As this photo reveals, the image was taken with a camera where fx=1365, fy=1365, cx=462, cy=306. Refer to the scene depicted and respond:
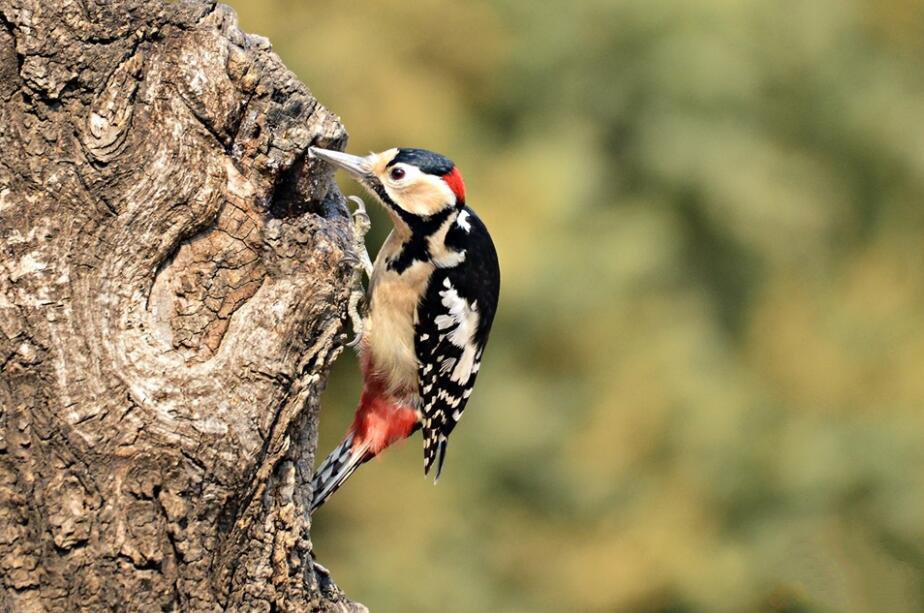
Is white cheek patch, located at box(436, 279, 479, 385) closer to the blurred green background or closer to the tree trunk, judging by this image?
the tree trunk

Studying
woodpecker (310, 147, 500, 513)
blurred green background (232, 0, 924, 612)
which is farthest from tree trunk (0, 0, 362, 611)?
blurred green background (232, 0, 924, 612)

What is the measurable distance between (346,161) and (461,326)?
1139 millimetres

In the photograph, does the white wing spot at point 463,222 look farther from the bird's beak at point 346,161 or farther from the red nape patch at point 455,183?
the bird's beak at point 346,161

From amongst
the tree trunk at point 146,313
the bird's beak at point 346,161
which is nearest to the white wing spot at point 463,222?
the bird's beak at point 346,161

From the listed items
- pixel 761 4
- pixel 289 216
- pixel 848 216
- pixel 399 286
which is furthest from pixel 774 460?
pixel 289 216

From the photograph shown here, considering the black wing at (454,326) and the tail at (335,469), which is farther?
the black wing at (454,326)

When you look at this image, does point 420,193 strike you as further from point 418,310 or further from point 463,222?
point 418,310

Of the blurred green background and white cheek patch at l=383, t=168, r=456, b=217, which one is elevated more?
the blurred green background

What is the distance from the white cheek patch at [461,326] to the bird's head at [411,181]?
0.31 metres

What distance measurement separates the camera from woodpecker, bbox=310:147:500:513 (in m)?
4.45

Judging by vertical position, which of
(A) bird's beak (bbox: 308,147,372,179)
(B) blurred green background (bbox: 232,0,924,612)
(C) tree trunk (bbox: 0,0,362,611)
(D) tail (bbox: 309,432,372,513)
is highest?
(B) blurred green background (bbox: 232,0,924,612)

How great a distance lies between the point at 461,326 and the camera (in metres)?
4.86

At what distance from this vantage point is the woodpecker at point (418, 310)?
14.6 ft

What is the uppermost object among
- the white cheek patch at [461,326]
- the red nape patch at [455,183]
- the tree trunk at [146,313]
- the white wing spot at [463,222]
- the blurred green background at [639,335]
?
the blurred green background at [639,335]
